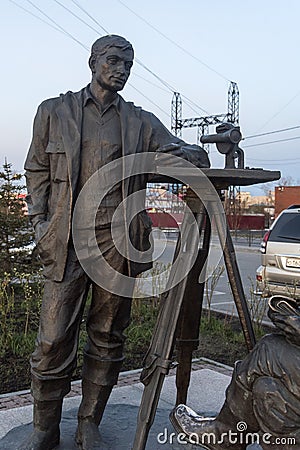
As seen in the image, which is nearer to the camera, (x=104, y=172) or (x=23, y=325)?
(x=104, y=172)

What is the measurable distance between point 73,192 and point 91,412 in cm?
131

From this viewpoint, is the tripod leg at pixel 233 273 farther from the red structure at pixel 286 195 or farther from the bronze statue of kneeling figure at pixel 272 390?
the red structure at pixel 286 195

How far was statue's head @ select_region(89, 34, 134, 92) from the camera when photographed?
282cm

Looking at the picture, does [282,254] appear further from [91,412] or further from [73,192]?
[73,192]

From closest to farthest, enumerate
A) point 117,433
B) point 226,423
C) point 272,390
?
point 272,390
point 226,423
point 117,433

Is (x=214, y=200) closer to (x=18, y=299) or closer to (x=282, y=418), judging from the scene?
(x=282, y=418)

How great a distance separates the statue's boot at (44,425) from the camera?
3.07 m

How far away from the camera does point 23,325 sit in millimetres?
7133

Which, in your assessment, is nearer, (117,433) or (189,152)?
(189,152)

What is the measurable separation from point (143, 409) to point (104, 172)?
1218mm

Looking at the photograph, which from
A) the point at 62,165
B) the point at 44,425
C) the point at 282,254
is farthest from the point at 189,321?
the point at 282,254

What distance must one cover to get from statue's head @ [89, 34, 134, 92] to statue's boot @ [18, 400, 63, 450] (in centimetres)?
175

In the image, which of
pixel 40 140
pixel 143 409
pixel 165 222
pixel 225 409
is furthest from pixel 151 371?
pixel 165 222

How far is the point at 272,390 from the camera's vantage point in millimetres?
2240
